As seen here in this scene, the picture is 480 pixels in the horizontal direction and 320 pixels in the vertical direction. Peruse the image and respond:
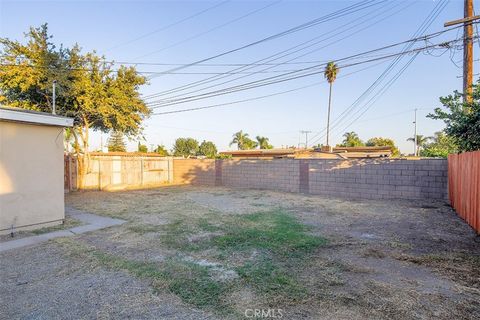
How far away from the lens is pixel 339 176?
12.1 meters

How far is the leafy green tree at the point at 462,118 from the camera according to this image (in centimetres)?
619

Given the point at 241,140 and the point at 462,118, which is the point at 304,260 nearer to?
the point at 462,118

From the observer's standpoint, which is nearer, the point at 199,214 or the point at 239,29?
the point at 199,214

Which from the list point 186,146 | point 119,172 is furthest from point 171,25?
point 186,146

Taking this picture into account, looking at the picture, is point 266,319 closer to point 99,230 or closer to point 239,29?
point 99,230

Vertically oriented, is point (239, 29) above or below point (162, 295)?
above

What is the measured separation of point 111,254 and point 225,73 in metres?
10.9

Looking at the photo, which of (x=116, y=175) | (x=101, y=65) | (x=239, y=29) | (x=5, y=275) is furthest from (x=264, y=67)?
(x=5, y=275)

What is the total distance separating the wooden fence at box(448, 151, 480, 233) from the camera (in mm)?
5770

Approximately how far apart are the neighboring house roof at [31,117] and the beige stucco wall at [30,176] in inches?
8.5

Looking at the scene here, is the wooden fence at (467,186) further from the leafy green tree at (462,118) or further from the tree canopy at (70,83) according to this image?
the tree canopy at (70,83)

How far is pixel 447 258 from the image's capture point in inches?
168

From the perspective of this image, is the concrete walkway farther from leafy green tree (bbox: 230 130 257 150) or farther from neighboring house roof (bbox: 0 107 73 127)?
leafy green tree (bbox: 230 130 257 150)

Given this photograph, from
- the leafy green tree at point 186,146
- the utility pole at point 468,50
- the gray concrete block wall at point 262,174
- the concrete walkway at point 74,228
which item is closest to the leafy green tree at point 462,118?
the utility pole at point 468,50
